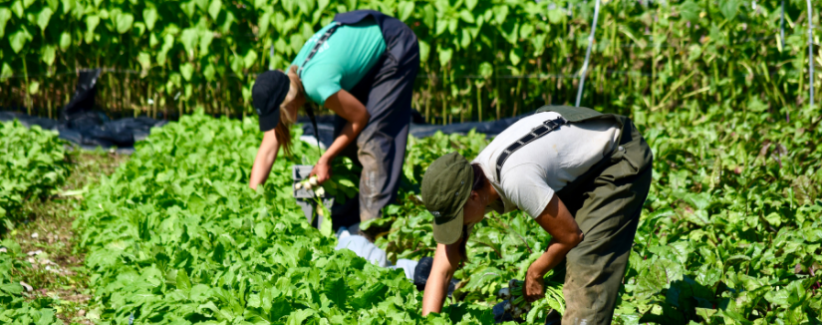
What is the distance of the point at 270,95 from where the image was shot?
3.57m

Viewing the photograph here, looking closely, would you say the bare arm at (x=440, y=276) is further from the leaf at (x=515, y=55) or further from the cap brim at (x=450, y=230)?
the leaf at (x=515, y=55)

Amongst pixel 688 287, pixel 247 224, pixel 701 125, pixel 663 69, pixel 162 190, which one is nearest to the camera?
pixel 688 287

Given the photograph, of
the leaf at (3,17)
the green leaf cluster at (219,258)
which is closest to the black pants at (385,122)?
the green leaf cluster at (219,258)

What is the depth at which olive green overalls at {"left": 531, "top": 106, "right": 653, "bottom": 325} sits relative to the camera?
2.52 m

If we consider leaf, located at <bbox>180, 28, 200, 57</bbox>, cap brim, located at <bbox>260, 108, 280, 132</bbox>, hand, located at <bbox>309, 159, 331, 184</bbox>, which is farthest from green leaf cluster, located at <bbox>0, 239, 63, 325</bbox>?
leaf, located at <bbox>180, 28, 200, 57</bbox>

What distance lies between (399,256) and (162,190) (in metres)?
1.41

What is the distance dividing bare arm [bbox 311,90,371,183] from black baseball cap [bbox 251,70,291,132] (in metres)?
0.30

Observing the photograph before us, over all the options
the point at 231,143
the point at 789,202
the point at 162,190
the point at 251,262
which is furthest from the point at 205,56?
the point at 789,202

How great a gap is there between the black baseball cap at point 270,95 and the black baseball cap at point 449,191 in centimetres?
146

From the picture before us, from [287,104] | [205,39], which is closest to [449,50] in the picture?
[205,39]

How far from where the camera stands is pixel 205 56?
7691 mm

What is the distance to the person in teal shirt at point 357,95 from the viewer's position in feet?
12.3

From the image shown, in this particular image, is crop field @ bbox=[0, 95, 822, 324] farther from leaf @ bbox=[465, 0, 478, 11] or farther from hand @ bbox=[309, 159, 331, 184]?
leaf @ bbox=[465, 0, 478, 11]

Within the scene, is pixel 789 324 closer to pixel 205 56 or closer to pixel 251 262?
pixel 251 262
